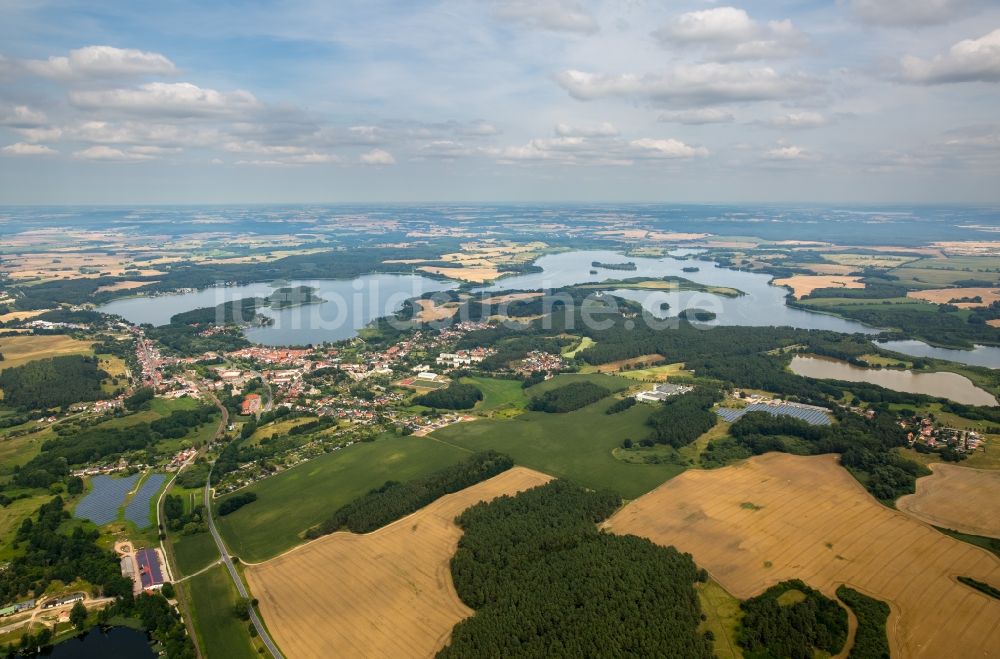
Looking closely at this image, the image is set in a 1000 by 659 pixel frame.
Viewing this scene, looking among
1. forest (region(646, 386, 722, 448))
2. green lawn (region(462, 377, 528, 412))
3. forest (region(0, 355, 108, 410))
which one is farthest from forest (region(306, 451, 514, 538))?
forest (region(0, 355, 108, 410))

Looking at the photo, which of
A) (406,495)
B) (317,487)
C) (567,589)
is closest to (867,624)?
(567,589)

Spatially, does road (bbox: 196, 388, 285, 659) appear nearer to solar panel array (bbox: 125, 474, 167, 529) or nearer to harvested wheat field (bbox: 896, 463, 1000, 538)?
solar panel array (bbox: 125, 474, 167, 529)

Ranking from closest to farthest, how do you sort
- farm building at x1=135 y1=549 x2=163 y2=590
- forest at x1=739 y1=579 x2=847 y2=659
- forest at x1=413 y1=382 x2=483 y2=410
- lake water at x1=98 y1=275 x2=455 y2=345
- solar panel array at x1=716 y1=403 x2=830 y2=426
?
1. forest at x1=739 y1=579 x2=847 y2=659
2. farm building at x1=135 y1=549 x2=163 y2=590
3. solar panel array at x1=716 y1=403 x2=830 y2=426
4. forest at x1=413 y1=382 x2=483 y2=410
5. lake water at x1=98 y1=275 x2=455 y2=345

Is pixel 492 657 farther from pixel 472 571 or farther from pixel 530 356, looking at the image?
pixel 530 356

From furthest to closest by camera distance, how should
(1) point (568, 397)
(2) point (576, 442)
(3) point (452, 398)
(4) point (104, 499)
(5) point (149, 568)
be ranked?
(3) point (452, 398)
(1) point (568, 397)
(2) point (576, 442)
(4) point (104, 499)
(5) point (149, 568)

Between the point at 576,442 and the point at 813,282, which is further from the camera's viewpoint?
the point at 813,282

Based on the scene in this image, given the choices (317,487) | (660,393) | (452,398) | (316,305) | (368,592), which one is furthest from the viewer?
(316,305)

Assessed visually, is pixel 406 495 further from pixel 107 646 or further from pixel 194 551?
pixel 107 646
